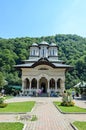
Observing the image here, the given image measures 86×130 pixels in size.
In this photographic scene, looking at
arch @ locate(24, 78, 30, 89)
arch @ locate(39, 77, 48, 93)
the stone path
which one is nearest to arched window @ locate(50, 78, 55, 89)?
arch @ locate(39, 77, 48, 93)

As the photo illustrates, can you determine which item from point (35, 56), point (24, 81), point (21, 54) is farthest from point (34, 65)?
point (21, 54)

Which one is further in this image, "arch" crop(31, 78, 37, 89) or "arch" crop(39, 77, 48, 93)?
"arch" crop(39, 77, 48, 93)

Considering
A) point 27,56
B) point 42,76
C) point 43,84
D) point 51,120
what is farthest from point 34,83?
point 51,120

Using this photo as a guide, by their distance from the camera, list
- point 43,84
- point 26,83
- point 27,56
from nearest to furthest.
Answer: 1. point 26,83
2. point 43,84
3. point 27,56

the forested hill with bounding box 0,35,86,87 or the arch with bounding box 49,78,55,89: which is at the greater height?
the forested hill with bounding box 0,35,86,87

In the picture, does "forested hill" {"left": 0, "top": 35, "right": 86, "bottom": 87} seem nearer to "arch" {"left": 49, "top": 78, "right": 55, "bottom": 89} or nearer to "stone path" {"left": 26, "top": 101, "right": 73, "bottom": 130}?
"arch" {"left": 49, "top": 78, "right": 55, "bottom": 89}

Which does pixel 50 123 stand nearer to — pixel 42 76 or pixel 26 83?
pixel 42 76

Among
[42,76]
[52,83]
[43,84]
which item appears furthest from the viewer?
[52,83]

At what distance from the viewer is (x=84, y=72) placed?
8400 centimetres

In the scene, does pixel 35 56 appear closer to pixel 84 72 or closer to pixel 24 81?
pixel 24 81

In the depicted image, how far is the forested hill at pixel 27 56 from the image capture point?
255ft

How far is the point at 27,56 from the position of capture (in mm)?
82500

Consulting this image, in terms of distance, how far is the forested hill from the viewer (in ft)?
255

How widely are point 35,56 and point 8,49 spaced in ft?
61.0
